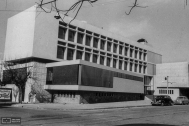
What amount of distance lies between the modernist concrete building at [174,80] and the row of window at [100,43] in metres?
7.20

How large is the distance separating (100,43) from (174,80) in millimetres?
23864

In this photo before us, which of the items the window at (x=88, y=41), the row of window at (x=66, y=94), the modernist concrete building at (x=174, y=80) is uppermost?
the window at (x=88, y=41)

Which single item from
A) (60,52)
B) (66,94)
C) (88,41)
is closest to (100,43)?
(88,41)

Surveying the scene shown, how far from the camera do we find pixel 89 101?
1326 inches

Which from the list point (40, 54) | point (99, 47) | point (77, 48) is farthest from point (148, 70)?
point (40, 54)

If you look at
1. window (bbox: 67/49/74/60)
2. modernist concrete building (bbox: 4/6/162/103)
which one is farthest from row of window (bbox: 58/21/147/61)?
window (bbox: 67/49/74/60)

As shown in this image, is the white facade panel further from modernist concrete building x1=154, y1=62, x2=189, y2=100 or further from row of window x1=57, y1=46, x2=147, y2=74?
modernist concrete building x1=154, y1=62, x2=189, y2=100

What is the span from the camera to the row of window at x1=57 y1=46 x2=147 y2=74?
40.7m

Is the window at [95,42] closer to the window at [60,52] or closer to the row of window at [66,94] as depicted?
the window at [60,52]

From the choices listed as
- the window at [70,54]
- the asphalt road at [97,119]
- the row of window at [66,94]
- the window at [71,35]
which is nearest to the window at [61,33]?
the window at [71,35]

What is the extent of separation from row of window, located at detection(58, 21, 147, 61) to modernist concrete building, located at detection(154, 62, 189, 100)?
23.6 ft

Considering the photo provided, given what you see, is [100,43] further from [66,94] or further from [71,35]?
[66,94]

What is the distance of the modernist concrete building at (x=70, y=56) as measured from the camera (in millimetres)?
33406

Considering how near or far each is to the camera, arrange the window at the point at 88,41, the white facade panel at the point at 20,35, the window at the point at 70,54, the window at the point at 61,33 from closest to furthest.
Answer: the white facade panel at the point at 20,35 < the window at the point at 61,33 < the window at the point at 70,54 < the window at the point at 88,41
